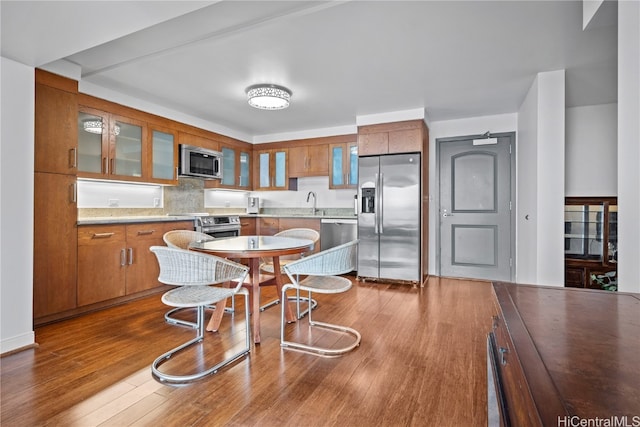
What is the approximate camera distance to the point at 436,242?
485 cm

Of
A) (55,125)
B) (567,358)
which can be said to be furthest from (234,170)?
(567,358)

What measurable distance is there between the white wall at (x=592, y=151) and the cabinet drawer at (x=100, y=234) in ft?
17.8

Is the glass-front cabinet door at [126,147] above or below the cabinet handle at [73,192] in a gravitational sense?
above

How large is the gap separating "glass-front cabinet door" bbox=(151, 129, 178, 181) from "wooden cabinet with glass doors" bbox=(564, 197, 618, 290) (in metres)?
5.03

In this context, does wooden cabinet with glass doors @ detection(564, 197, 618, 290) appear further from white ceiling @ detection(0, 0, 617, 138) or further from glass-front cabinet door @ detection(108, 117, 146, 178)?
glass-front cabinet door @ detection(108, 117, 146, 178)

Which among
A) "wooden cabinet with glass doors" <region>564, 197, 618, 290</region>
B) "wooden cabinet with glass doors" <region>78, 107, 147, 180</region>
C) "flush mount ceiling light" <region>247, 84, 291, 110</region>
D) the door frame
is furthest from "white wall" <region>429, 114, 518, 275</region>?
"wooden cabinet with glass doors" <region>78, 107, 147, 180</region>

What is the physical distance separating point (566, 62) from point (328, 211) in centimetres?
370

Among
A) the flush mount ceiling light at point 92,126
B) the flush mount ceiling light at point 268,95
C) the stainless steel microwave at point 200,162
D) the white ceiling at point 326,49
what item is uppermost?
the white ceiling at point 326,49

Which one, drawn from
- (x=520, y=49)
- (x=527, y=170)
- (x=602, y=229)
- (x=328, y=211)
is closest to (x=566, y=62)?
(x=520, y=49)

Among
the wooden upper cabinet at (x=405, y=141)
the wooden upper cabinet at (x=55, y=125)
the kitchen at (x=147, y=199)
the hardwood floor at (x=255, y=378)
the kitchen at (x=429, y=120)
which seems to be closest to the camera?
the hardwood floor at (x=255, y=378)

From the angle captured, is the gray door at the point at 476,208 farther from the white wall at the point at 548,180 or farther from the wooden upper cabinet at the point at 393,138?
the white wall at the point at 548,180

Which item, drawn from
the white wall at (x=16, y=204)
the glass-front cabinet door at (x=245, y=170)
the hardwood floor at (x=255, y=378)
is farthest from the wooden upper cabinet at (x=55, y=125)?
the glass-front cabinet door at (x=245, y=170)

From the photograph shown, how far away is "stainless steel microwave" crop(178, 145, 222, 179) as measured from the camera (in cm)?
435

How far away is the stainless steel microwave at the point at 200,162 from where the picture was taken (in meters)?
4.35
